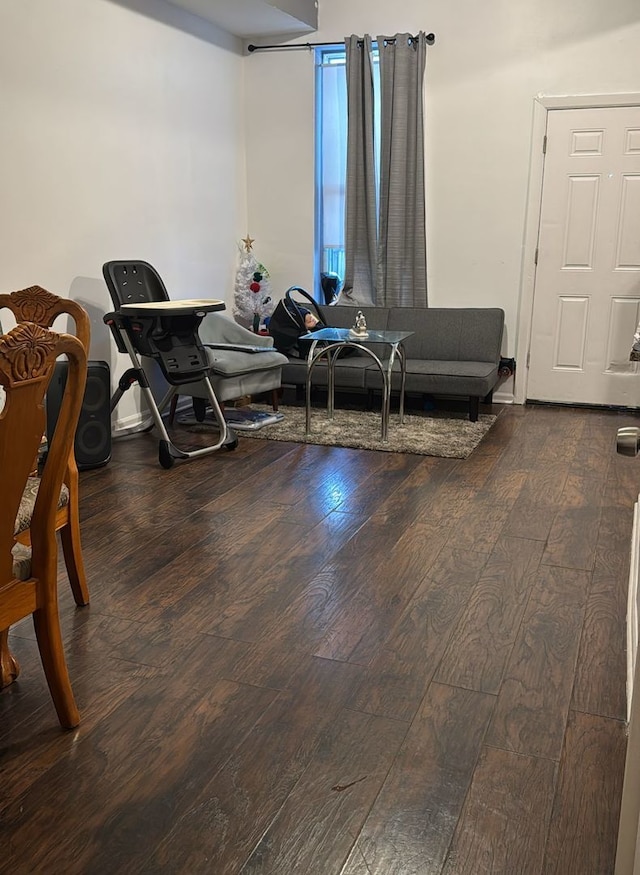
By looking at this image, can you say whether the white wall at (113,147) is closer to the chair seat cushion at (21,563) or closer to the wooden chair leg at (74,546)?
the wooden chair leg at (74,546)

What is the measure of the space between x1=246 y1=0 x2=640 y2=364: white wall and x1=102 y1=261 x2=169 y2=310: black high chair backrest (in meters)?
1.80

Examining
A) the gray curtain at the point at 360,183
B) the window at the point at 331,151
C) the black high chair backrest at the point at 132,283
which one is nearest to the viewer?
the black high chair backrest at the point at 132,283

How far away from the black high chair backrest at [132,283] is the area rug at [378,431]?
88cm

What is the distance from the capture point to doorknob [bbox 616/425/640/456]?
1185mm

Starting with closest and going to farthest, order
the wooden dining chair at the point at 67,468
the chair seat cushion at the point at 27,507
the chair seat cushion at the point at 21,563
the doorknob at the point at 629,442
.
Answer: the doorknob at the point at 629,442 → the chair seat cushion at the point at 21,563 → the chair seat cushion at the point at 27,507 → the wooden dining chair at the point at 67,468

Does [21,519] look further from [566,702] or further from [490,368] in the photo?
[490,368]

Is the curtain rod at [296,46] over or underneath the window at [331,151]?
over

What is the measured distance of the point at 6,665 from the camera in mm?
2150

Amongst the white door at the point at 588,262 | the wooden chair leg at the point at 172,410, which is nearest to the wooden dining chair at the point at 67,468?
the wooden chair leg at the point at 172,410

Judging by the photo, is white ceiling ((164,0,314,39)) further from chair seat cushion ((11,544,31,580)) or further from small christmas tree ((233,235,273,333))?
chair seat cushion ((11,544,31,580))

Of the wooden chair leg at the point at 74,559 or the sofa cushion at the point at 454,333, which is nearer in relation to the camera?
the wooden chair leg at the point at 74,559

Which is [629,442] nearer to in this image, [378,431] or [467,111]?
[378,431]

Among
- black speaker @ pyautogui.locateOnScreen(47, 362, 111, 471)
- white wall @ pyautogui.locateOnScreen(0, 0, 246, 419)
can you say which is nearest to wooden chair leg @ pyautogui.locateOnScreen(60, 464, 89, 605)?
black speaker @ pyautogui.locateOnScreen(47, 362, 111, 471)

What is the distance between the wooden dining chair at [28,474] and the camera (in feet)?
5.07
